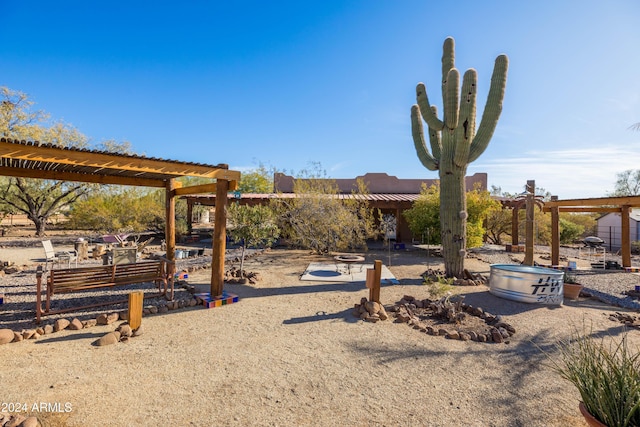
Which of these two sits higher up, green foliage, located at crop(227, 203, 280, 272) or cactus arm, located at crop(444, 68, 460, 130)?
cactus arm, located at crop(444, 68, 460, 130)

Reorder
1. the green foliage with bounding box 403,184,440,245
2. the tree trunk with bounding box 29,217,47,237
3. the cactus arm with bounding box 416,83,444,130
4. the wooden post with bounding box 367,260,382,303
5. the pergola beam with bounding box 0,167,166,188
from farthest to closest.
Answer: the tree trunk with bounding box 29,217,47,237, the green foliage with bounding box 403,184,440,245, the cactus arm with bounding box 416,83,444,130, the pergola beam with bounding box 0,167,166,188, the wooden post with bounding box 367,260,382,303

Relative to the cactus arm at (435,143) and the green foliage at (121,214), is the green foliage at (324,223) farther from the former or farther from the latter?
the green foliage at (121,214)

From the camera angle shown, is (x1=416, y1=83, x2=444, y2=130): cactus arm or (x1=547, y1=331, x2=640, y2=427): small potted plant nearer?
(x1=547, y1=331, x2=640, y2=427): small potted plant

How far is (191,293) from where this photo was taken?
6.60m

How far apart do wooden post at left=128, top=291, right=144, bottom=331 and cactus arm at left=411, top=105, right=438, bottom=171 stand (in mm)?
8406

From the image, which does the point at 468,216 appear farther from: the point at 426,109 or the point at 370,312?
the point at 370,312

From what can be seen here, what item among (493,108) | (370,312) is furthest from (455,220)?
(370,312)

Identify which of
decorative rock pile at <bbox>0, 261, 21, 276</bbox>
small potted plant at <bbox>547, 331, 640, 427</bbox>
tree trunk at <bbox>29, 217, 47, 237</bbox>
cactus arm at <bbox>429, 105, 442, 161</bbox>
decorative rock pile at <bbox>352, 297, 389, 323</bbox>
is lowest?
decorative rock pile at <bbox>352, 297, 389, 323</bbox>

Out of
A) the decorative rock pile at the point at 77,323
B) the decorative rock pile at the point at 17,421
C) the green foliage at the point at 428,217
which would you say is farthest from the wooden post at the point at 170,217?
the green foliage at the point at 428,217

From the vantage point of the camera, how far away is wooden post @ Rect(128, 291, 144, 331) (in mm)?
4426

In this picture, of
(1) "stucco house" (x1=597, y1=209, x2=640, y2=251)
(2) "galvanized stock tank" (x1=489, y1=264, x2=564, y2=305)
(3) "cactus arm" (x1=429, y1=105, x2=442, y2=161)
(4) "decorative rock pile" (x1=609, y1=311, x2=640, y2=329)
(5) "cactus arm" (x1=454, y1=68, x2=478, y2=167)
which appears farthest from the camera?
(1) "stucco house" (x1=597, y1=209, x2=640, y2=251)

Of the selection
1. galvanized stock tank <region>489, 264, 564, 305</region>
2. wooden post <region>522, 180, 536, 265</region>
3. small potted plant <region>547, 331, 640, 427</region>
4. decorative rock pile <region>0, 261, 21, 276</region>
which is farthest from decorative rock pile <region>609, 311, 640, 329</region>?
decorative rock pile <region>0, 261, 21, 276</region>

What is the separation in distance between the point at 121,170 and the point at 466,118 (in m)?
8.23

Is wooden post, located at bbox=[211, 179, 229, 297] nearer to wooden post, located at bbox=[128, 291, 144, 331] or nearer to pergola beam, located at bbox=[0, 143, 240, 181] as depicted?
pergola beam, located at bbox=[0, 143, 240, 181]
